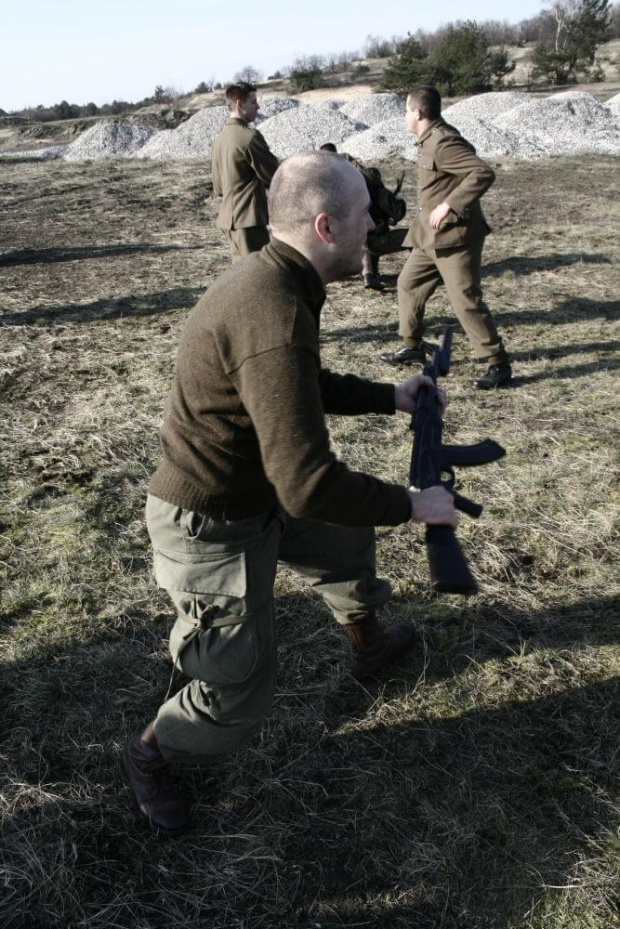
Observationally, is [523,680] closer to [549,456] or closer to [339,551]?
[339,551]

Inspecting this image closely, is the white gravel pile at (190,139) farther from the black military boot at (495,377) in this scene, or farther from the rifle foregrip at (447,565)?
the rifle foregrip at (447,565)

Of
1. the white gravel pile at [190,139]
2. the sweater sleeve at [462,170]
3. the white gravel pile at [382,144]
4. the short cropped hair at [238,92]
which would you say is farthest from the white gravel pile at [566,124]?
the sweater sleeve at [462,170]

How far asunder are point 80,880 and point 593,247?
9529 mm

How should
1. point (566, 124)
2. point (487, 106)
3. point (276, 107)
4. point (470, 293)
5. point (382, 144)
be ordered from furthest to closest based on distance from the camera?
1. point (276, 107)
2. point (487, 106)
3. point (566, 124)
4. point (382, 144)
5. point (470, 293)

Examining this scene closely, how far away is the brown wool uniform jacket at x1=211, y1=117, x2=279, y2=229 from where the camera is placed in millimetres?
6316

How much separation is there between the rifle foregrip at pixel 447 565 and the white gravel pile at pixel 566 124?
62.9 feet

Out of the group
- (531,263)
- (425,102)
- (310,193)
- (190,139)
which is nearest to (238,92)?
A: (425,102)

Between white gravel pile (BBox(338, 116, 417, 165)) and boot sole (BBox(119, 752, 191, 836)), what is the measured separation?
18.6 meters

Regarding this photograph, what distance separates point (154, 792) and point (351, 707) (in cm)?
84

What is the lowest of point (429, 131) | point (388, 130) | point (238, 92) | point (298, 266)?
point (298, 266)

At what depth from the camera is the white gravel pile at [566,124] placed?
62.0 ft

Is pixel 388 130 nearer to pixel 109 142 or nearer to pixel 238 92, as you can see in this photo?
pixel 109 142

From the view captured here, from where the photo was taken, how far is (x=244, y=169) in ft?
21.0

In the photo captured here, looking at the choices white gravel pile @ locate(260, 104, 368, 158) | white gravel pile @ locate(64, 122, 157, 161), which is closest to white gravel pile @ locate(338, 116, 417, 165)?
white gravel pile @ locate(260, 104, 368, 158)
